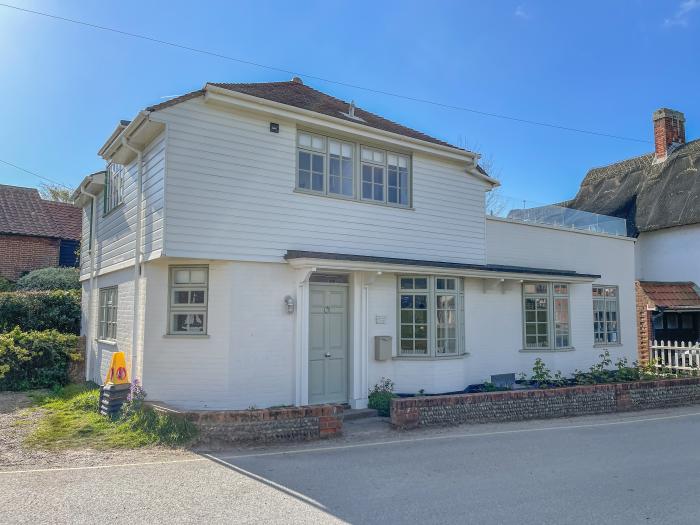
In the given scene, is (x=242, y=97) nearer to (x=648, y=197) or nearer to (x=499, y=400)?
(x=499, y=400)

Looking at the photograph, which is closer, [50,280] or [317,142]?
[317,142]

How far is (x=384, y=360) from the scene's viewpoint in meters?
11.0

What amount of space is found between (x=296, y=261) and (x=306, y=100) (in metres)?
4.19

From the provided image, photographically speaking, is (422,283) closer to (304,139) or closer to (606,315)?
(304,139)

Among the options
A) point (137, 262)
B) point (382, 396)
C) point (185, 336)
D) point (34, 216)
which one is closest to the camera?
point (185, 336)

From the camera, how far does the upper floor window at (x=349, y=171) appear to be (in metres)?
10.7

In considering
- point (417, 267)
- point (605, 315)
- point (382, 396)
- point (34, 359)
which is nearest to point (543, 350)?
point (605, 315)

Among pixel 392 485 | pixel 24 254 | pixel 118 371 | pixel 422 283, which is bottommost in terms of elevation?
pixel 392 485

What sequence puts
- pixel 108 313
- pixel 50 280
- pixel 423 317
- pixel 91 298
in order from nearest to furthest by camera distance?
1. pixel 423 317
2. pixel 108 313
3. pixel 91 298
4. pixel 50 280

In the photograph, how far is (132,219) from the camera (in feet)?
35.7

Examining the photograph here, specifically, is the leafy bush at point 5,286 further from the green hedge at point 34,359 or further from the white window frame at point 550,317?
the white window frame at point 550,317

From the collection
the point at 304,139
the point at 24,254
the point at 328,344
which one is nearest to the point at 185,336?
the point at 328,344

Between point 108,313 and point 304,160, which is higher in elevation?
point 304,160

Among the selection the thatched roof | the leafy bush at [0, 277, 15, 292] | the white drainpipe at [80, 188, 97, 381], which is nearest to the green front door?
the white drainpipe at [80, 188, 97, 381]
